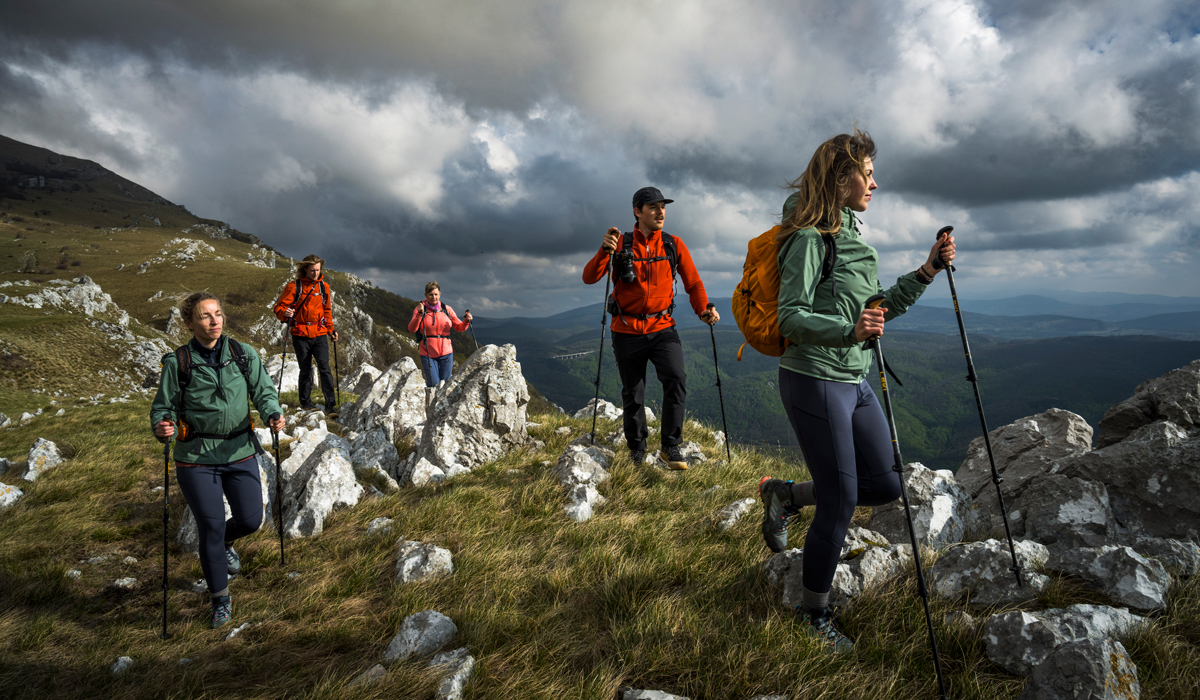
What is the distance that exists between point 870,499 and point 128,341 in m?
37.8

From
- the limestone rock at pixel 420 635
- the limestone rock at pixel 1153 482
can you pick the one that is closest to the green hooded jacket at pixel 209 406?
the limestone rock at pixel 420 635

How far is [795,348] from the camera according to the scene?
333 cm

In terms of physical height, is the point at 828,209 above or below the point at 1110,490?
above

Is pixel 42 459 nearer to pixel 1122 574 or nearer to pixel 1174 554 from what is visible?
pixel 1122 574

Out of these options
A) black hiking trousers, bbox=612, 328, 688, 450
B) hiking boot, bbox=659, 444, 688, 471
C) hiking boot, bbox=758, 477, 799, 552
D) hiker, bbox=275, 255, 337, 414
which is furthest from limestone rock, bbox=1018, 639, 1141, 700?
hiker, bbox=275, 255, 337, 414

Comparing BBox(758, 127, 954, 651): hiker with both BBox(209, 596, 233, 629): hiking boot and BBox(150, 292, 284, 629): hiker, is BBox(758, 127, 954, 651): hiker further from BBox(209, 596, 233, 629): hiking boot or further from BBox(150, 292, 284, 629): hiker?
BBox(150, 292, 284, 629): hiker

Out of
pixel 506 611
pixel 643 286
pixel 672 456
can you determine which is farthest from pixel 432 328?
pixel 506 611

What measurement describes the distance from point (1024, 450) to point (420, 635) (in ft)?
23.7

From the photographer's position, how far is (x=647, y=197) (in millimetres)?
6488

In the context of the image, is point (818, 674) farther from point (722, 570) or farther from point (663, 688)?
point (722, 570)

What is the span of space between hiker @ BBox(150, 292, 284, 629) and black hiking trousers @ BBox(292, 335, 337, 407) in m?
6.25

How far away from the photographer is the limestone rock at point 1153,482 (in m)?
4.07

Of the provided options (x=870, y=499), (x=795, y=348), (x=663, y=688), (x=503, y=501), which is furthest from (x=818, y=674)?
(x=503, y=501)

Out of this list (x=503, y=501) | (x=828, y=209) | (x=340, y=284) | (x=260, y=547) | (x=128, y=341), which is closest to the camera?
(x=828, y=209)
